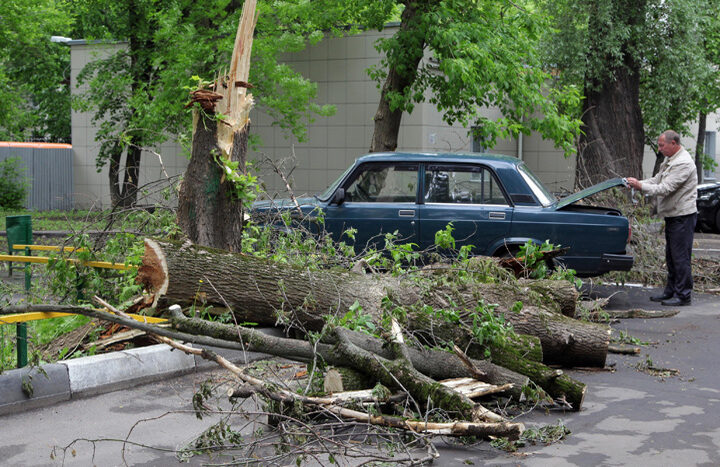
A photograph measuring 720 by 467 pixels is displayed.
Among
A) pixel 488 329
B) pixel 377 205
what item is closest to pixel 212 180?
pixel 377 205

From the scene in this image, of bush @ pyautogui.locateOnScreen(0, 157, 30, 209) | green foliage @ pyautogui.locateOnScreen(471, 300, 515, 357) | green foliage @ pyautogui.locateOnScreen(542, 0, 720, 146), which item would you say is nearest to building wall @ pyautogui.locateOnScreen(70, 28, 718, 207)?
green foliage @ pyautogui.locateOnScreen(542, 0, 720, 146)

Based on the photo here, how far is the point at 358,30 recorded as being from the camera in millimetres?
18797

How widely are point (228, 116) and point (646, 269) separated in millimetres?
6538

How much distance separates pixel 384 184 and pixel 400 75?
19.3ft

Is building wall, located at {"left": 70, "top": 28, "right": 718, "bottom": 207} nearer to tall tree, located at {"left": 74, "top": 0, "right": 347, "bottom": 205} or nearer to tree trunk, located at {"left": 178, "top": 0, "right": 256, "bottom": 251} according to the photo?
tall tree, located at {"left": 74, "top": 0, "right": 347, "bottom": 205}

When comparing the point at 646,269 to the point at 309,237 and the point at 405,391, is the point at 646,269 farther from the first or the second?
the point at 405,391

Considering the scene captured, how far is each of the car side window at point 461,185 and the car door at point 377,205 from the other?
0.64ft

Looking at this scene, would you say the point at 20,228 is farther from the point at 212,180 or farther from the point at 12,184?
the point at 12,184

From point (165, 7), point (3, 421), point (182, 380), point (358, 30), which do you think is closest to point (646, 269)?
point (182, 380)

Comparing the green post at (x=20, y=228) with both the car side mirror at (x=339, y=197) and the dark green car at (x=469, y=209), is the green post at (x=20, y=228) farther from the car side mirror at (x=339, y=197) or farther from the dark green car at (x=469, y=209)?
the car side mirror at (x=339, y=197)

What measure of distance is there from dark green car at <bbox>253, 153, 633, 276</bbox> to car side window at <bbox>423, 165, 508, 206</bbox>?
0.5 inches

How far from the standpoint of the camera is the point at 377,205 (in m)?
9.91

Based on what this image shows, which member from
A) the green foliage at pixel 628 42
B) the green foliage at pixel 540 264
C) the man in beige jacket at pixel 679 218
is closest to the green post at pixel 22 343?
the green foliage at pixel 540 264

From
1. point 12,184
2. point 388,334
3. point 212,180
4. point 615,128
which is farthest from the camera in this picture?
point 12,184
